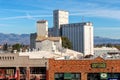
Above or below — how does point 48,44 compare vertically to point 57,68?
above

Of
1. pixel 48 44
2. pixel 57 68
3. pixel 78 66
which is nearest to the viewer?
pixel 78 66

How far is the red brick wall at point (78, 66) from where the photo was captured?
73.4m

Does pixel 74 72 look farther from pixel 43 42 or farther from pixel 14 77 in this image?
pixel 43 42

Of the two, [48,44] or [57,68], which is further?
[48,44]

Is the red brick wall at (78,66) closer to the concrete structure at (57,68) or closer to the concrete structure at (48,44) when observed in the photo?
the concrete structure at (57,68)

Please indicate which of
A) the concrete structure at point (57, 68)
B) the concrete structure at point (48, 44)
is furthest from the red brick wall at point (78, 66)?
the concrete structure at point (48, 44)

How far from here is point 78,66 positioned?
7438cm

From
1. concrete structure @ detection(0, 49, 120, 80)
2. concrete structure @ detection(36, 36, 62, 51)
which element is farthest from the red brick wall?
concrete structure @ detection(36, 36, 62, 51)

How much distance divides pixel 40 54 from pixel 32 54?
2592 mm

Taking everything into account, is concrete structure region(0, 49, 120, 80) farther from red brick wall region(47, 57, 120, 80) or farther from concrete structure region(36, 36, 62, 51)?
concrete structure region(36, 36, 62, 51)

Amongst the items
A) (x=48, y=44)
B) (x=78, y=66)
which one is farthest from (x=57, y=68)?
(x=48, y=44)

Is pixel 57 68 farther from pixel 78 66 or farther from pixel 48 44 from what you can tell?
pixel 48 44

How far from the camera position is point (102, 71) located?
2908 inches

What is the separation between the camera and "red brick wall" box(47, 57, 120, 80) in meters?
73.4
